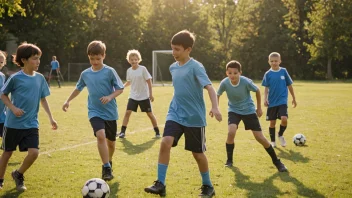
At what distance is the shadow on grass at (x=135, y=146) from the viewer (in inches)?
333

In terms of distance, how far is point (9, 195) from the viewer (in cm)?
545

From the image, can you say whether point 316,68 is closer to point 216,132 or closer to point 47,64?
point 47,64

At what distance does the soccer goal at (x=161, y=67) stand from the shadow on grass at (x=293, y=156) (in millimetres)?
28845

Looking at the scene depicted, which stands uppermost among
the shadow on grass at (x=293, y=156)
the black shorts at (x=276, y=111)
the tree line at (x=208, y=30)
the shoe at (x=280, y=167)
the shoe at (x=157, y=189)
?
the tree line at (x=208, y=30)

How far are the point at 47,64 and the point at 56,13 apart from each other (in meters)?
5.47

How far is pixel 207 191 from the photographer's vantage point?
5469 mm

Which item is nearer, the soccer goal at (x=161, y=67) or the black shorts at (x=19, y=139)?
the black shorts at (x=19, y=139)

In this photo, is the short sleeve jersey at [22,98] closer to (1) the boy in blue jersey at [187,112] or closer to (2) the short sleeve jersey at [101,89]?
(2) the short sleeve jersey at [101,89]

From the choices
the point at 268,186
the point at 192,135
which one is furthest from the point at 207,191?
the point at 268,186

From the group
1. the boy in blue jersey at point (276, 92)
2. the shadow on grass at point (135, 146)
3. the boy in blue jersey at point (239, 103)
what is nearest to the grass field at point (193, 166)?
the shadow on grass at point (135, 146)

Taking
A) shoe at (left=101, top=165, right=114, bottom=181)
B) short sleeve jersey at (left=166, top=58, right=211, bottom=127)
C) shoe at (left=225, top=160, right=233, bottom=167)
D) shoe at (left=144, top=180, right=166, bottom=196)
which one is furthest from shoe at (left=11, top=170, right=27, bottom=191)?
shoe at (left=225, top=160, right=233, bottom=167)

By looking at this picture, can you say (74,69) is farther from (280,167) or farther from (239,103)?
(280,167)

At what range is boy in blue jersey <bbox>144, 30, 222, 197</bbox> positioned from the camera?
5418 millimetres

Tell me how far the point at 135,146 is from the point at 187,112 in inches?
149
